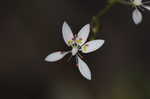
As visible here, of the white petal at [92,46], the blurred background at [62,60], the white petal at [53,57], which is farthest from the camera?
the blurred background at [62,60]

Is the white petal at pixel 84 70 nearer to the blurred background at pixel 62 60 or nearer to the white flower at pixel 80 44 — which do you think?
the white flower at pixel 80 44

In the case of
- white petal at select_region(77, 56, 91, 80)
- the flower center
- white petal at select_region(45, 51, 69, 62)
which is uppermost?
the flower center

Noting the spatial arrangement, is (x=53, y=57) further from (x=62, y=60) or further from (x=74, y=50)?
(x=62, y=60)

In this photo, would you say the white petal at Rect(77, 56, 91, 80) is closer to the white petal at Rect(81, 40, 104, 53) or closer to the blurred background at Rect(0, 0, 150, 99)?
the white petal at Rect(81, 40, 104, 53)

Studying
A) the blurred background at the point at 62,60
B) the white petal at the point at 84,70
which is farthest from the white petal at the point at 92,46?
the blurred background at the point at 62,60

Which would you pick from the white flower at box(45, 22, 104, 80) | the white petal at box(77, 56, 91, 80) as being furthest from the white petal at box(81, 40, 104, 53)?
the white petal at box(77, 56, 91, 80)

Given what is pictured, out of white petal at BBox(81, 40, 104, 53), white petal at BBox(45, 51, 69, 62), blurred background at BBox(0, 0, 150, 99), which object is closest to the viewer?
white petal at BBox(45, 51, 69, 62)

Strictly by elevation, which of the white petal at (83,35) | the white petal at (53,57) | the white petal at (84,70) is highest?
the white petal at (83,35)
